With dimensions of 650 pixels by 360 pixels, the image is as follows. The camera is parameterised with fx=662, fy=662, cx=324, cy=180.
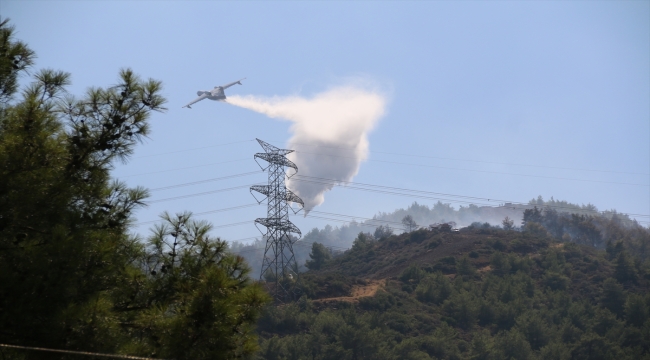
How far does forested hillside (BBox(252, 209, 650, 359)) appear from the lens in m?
58.9

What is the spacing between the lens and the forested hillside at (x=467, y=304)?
193ft

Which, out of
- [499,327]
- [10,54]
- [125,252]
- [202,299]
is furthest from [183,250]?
[499,327]

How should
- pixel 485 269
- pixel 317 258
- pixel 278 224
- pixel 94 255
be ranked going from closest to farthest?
pixel 94 255
pixel 278 224
pixel 485 269
pixel 317 258

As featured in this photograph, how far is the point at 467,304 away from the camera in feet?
241

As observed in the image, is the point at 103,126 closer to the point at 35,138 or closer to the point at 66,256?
the point at 35,138

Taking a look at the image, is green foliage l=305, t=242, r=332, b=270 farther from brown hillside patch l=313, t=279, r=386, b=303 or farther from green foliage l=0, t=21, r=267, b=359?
green foliage l=0, t=21, r=267, b=359

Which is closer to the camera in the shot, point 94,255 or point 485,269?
point 94,255

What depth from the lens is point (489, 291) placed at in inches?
3145

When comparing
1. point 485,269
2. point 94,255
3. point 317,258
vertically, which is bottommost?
point 94,255

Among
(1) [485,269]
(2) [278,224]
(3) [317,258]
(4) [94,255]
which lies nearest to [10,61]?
(4) [94,255]

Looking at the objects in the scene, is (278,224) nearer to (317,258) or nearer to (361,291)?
(361,291)

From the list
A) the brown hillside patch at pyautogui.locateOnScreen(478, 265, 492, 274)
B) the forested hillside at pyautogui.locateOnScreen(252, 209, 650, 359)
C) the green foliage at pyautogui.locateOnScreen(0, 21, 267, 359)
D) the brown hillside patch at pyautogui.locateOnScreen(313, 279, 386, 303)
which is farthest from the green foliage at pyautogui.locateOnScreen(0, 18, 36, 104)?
the brown hillside patch at pyautogui.locateOnScreen(478, 265, 492, 274)

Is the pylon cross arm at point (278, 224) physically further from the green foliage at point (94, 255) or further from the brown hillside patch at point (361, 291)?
the green foliage at point (94, 255)

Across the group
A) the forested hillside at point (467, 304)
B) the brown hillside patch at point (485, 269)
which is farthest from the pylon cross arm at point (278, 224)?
the brown hillside patch at point (485, 269)
